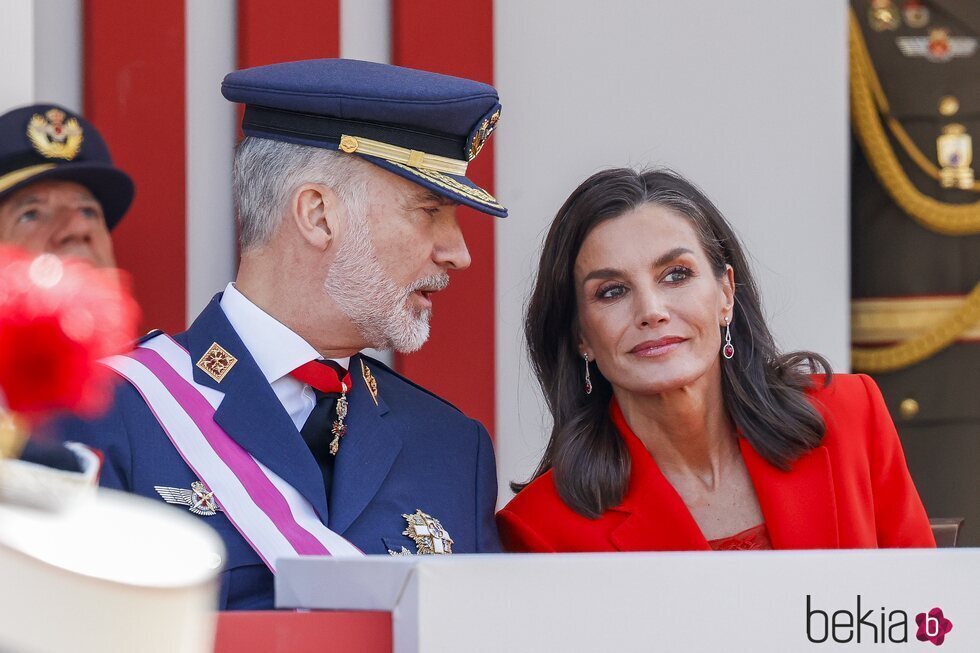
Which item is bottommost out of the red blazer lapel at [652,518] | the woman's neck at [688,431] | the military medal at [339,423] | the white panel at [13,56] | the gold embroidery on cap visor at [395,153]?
the red blazer lapel at [652,518]

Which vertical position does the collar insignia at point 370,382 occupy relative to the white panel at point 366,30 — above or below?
below

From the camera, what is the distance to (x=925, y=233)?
339 centimetres

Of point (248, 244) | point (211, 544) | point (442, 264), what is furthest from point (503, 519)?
point (211, 544)

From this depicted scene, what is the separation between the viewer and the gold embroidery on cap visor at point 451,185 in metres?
2.11

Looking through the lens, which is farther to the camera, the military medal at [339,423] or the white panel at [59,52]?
the white panel at [59,52]

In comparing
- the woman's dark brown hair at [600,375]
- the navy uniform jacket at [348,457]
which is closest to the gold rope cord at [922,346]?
the woman's dark brown hair at [600,375]

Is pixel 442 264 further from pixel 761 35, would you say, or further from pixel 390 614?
pixel 761 35

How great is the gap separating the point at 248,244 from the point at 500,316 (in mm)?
1018

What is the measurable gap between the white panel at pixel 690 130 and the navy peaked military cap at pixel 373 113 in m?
0.90

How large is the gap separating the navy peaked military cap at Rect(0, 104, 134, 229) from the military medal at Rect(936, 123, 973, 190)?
1892 mm

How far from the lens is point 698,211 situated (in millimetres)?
2367
